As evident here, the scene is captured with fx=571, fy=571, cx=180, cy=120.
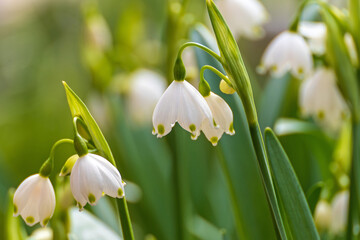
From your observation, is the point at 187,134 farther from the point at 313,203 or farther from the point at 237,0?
the point at 313,203

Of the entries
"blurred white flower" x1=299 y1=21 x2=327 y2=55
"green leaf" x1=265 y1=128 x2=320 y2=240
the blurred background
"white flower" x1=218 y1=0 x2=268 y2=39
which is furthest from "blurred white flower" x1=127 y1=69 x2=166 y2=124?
"green leaf" x1=265 y1=128 x2=320 y2=240

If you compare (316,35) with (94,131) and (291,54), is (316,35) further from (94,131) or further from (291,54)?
(94,131)

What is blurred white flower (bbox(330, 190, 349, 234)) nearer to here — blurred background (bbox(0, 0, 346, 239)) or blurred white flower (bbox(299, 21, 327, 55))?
blurred background (bbox(0, 0, 346, 239))

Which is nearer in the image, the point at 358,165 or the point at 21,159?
the point at 358,165

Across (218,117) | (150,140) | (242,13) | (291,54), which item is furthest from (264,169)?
(150,140)

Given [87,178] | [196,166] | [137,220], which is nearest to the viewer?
[87,178]

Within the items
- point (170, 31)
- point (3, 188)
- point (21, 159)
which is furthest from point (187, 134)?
point (21, 159)
